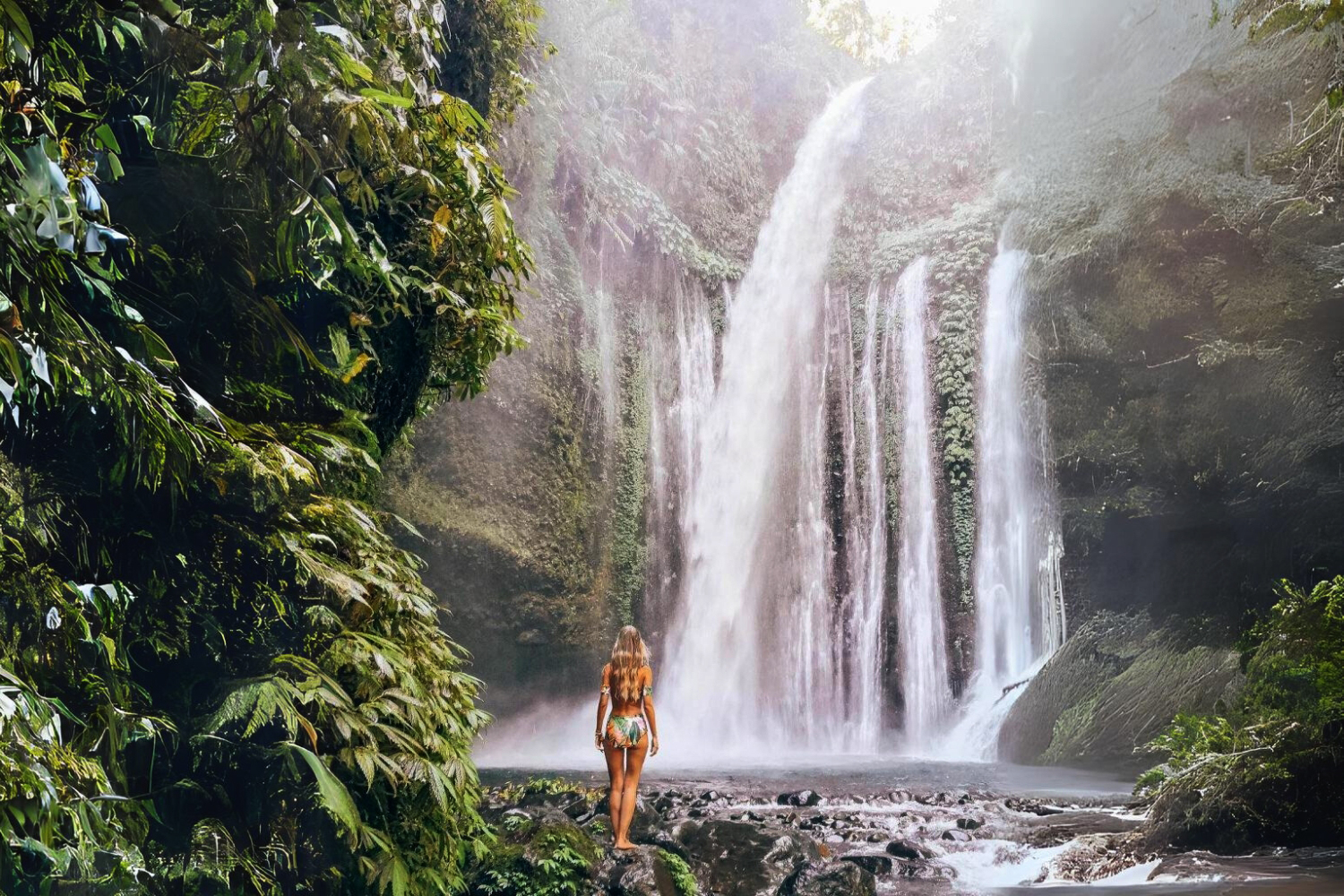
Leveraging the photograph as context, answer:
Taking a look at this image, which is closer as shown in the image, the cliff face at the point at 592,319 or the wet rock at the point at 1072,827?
the wet rock at the point at 1072,827

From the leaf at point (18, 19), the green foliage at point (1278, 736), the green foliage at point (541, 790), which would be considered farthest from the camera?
the green foliage at point (541, 790)

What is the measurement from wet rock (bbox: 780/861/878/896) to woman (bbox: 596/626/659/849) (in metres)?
0.94

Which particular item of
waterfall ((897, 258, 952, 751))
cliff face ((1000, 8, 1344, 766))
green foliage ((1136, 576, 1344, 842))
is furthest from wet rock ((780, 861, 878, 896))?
waterfall ((897, 258, 952, 751))

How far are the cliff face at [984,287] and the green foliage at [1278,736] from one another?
121cm

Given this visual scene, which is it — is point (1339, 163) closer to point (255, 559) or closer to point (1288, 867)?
point (1288, 867)

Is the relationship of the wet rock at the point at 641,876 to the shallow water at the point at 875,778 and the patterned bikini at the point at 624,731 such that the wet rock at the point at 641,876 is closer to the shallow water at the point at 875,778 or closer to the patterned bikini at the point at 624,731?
the patterned bikini at the point at 624,731

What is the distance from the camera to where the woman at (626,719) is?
192 inches

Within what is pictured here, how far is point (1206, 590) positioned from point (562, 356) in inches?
302

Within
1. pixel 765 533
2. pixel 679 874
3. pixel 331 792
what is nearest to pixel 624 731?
pixel 679 874

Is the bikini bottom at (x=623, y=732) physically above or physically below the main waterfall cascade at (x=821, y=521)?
below

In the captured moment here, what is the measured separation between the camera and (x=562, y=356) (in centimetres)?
1228

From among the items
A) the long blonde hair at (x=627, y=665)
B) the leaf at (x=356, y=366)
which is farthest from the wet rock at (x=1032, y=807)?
the leaf at (x=356, y=366)

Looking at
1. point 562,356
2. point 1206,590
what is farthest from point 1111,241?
point 562,356

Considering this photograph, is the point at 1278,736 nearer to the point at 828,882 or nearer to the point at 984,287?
the point at 828,882
